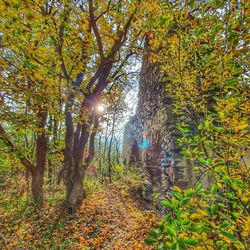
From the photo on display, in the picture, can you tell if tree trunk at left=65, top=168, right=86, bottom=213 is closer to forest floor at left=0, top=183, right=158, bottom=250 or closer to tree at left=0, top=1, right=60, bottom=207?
forest floor at left=0, top=183, right=158, bottom=250

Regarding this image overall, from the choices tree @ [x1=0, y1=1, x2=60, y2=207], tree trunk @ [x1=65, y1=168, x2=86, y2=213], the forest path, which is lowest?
the forest path

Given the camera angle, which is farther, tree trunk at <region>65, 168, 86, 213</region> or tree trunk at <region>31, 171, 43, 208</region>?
tree trunk at <region>31, 171, 43, 208</region>

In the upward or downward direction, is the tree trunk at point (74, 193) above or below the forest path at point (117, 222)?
above

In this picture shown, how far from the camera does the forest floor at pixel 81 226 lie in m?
3.55

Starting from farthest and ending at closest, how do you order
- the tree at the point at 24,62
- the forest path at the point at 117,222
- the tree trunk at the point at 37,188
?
the tree trunk at the point at 37,188
the forest path at the point at 117,222
the tree at the point at 24,62

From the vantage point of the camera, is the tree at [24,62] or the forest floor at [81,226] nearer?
the tree at [24,62]

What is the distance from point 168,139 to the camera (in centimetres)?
409

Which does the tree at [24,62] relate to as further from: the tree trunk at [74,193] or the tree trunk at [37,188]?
the tree trunk at [37,188]

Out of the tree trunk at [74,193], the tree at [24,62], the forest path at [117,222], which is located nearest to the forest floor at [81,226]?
the forest path at [117,222]

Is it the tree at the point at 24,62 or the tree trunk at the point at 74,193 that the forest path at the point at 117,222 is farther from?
the tree at the point at 24,62

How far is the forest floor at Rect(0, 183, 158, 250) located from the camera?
355 cm

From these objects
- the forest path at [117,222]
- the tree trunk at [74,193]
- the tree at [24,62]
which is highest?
the tree at [24,62]

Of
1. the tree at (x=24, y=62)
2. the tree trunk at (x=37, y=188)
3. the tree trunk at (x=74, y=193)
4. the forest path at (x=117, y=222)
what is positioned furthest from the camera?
the tree trunk at (x=37, y=188)

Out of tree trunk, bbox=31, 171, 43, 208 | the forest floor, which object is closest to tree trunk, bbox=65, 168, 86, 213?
the forest floor
